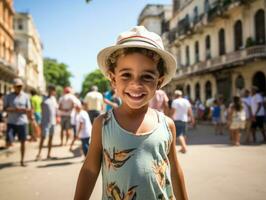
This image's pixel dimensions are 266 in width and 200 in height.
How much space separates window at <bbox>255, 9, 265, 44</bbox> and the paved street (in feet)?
47.6

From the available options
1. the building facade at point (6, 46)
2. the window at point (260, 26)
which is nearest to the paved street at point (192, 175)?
the window at point (260, 26)

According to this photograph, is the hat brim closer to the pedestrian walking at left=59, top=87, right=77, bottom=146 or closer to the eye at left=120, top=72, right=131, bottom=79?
the eye at left=120, top=72, right=131, bottom=79

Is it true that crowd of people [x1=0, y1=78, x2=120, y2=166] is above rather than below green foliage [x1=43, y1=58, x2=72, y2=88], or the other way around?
below

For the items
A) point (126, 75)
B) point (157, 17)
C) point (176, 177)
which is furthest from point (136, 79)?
point (157, 17)

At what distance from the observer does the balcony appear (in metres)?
20.0

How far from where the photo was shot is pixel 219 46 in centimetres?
2628

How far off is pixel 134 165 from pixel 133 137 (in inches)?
6.1

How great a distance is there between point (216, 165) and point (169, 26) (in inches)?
1433

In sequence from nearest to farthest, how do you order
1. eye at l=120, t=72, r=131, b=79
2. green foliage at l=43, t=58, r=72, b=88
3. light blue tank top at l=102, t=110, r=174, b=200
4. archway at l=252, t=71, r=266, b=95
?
light blue tank top at l=102, t=110, r=174, b=200, eye at l=120, t=72, r=131, b=79, archway at l=252, t=71, r=266, b=95, green foliage at l=43, t=58, r=72, b=88

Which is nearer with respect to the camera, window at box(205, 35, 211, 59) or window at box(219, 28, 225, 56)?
window at box(219, 28, 225, 56)

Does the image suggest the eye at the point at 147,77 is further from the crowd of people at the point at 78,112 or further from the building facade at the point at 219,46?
the building facade at the point at 219,46

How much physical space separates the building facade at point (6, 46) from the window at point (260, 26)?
1999 centimetres

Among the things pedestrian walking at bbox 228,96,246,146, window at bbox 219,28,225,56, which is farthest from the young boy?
window at bbox 219,28,225,56

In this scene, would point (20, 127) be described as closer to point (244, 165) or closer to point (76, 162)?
point (76, 162)
